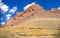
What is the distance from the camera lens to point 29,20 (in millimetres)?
4977

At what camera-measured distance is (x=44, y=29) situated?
489cm

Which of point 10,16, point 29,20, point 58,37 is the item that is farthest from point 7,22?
point 58,37

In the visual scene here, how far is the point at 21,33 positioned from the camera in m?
4.93

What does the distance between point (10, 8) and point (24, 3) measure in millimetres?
330

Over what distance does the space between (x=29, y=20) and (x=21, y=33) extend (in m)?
0.34

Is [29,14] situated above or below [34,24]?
above

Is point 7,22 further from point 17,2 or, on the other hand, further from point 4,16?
point 17,2

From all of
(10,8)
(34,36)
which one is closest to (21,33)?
(34,36)

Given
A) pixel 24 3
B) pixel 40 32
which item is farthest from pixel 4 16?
pixel 40 32

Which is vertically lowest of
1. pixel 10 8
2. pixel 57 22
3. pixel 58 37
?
pixel 58 37

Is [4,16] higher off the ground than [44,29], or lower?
higher

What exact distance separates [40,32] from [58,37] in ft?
1.31

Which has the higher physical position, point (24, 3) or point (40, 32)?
point (24, 3)

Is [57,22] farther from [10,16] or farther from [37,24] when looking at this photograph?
[10,16]
